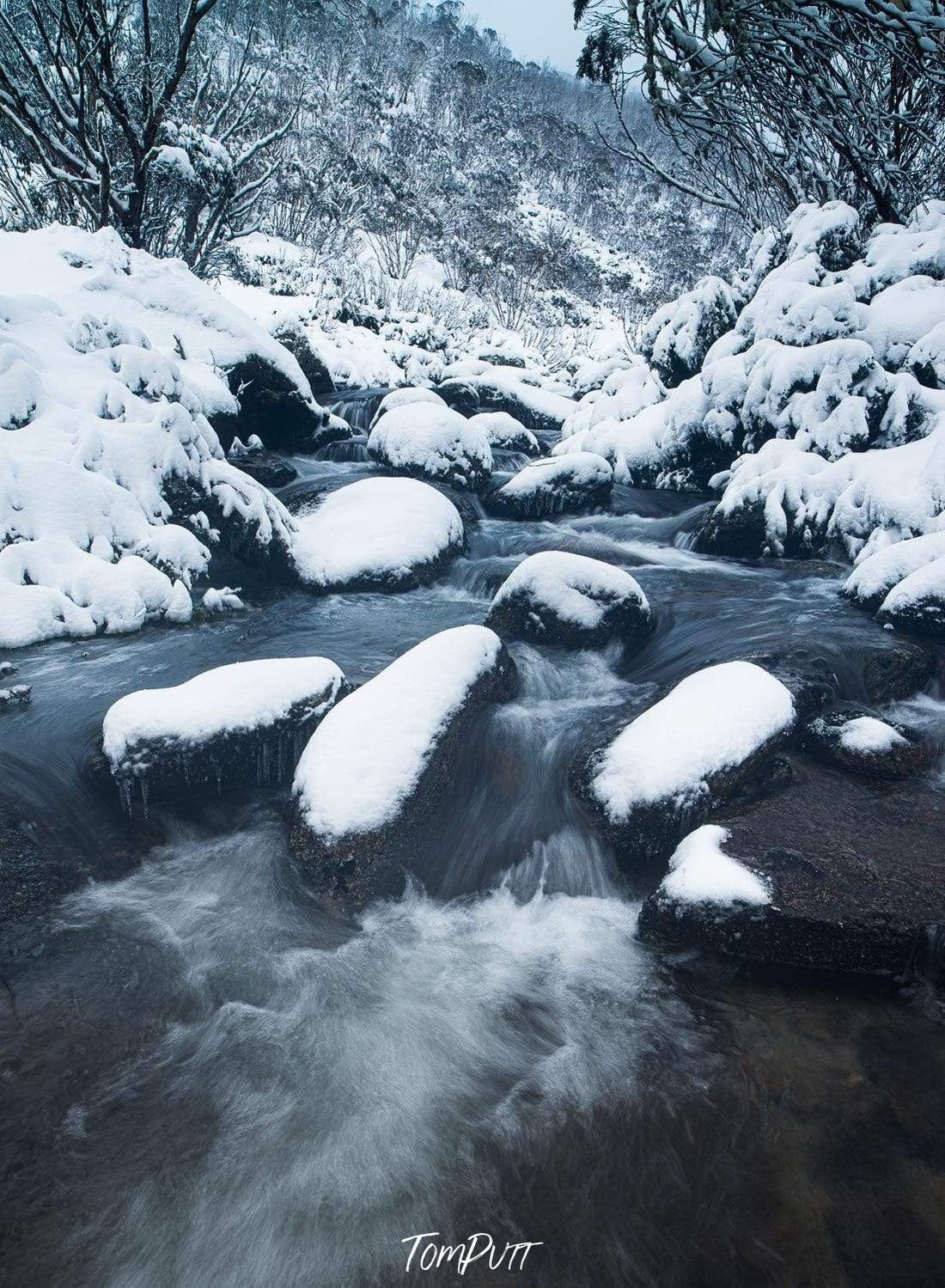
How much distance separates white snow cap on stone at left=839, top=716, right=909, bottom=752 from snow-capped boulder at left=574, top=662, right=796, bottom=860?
42 cm

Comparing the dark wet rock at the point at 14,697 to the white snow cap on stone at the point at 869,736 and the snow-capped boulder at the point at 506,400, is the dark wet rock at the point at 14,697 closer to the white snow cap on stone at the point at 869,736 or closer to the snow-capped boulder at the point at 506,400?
the white snow cap on stone at the point at 869,736

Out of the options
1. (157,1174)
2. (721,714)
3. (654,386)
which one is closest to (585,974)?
(721,714)

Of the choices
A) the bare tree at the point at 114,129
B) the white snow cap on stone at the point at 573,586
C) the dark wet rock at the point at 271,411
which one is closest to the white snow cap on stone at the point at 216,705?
the white snow cap on stone at the point at 573,586

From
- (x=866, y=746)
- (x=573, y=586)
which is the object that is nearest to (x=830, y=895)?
(x=866, y=746)

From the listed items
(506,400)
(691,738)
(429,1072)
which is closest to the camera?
(429,1072)

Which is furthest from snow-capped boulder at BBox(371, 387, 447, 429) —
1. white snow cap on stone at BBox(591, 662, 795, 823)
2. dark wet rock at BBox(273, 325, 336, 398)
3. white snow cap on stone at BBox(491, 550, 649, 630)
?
white snow cap on stone at BBox(591, 662, 795, 823)

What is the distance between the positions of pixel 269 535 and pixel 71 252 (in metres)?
4.63

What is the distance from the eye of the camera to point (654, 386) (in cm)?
1128

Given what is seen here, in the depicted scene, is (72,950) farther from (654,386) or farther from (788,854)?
(654,386)

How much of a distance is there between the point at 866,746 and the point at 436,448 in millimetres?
6608

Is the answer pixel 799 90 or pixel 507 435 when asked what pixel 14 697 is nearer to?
pixel 507 435

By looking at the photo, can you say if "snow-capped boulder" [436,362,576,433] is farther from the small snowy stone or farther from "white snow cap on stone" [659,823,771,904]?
"white snow cap on stone" [659,823,771,904]

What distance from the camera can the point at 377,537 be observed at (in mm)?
6941

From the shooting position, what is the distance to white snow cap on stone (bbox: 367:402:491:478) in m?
9.02
